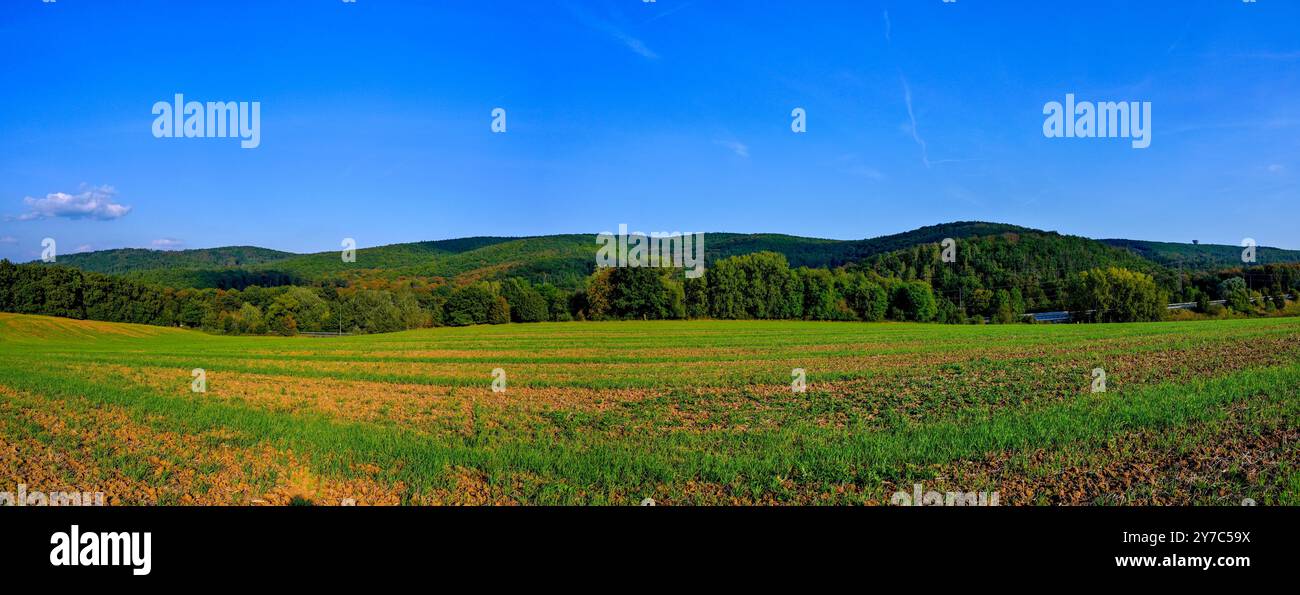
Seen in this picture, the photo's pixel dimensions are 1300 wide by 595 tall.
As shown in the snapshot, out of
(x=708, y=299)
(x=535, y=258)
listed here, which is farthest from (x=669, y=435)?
(x=535, y=258)

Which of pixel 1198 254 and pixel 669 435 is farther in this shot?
pixel 1198 254

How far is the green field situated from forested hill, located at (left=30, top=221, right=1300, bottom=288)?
51445 millimetres

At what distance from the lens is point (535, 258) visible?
109 meters

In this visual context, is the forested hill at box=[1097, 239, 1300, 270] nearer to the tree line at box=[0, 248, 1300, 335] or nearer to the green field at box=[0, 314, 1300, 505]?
the tree line at box=[0, 248, 1300, 335]

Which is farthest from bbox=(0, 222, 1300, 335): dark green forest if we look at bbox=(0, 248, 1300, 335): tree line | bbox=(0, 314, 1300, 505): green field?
bbox=(0, 314, 1300, 505): green field

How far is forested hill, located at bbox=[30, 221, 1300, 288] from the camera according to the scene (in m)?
69.0

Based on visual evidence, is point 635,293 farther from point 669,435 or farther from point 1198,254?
point 1198,254

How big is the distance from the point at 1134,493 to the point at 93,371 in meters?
25.2

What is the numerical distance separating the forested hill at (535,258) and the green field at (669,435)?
5145 cm

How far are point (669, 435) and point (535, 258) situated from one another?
10255 centimetres

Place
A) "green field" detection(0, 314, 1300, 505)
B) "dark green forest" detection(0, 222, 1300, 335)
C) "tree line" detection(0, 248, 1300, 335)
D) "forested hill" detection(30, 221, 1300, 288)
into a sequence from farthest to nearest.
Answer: "forested hill" detection(30, 221, 1300, 288) → "tree line" detection(0, 248, 1300, 335) → "dark green forest" detection(0, 222, 1300, 335) → "green field" detection(0, 314, 1300, 505)

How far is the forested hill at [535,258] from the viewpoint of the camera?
226 ft
